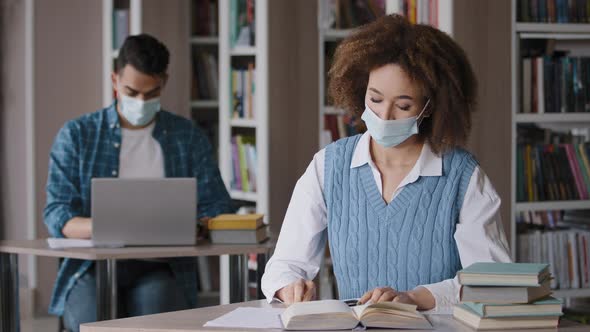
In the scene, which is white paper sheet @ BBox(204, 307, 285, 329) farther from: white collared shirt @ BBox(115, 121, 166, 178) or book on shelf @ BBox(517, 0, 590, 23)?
book on shelf @ BBox(517, 0, 590, 23)

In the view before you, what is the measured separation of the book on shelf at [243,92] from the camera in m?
5.35

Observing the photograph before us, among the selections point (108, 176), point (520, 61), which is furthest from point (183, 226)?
point (520, 61)

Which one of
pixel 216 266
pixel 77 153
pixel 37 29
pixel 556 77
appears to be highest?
pixel 37 29

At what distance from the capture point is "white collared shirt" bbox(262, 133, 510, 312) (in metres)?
2.62

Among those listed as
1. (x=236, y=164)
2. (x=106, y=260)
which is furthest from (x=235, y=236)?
(x=236, y=164)

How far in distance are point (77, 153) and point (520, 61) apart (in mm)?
1795

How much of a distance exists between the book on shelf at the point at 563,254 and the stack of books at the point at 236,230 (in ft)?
3.77

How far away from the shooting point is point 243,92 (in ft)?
17.8

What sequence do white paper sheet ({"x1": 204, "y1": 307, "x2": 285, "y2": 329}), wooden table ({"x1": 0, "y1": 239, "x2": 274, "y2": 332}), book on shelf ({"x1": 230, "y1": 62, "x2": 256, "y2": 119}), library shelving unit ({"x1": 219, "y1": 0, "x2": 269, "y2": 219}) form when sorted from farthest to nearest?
1. book on shelf ({"x1": 230, "y1": 62, "x2": 256, "y2": 119})
2. library shelving unit ({"x1": 219, "y1": 0, "x2": 269, "y2": 219})
3. wooden table ({"x1": 0, "y1": 239, "x2": 274, "y2": 332})
4. white paper sheet ({"x1": 204, "y1": 307, "x2": 285, "y2": 329})

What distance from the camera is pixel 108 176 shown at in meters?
4.14

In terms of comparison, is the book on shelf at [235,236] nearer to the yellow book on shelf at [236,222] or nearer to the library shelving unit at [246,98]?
the yellow book on shelf at [236,222]

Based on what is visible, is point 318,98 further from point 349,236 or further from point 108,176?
point 349,236

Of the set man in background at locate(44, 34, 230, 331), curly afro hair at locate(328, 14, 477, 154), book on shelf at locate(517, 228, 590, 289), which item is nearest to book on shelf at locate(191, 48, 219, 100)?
man in background at locate(44, 34, 230, 331)

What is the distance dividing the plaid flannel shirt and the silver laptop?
0.22 metres
